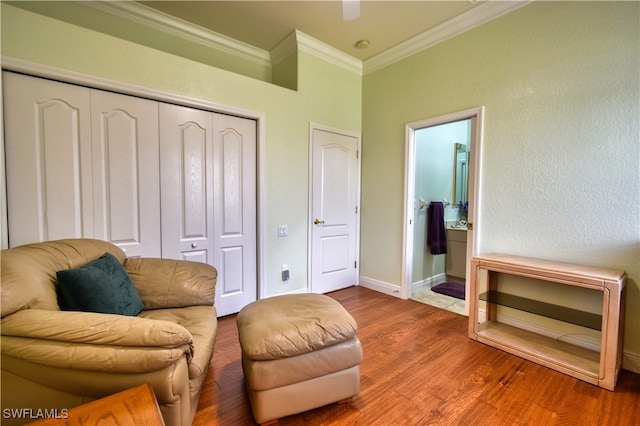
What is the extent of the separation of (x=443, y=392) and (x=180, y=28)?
3.84m

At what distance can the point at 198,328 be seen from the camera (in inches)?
59.9

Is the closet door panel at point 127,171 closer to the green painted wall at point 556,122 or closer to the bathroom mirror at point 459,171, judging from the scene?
the green painted wall at point 556,122

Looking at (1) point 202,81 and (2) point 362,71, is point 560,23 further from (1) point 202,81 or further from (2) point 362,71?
(1) point 202,81

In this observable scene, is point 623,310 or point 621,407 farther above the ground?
point 623,310

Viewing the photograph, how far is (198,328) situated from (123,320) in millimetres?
506

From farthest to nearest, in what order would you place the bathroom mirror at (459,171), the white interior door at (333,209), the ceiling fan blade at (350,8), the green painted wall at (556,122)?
1. the bathroom mirror at (459,171)
2. the white interior door at (333,209)
3. the green painted wall at (556,122)
4. the ceiling fan blade at (350,8)

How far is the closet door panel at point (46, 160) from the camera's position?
1770 millimetres

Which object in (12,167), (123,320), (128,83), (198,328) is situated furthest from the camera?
(128,83)

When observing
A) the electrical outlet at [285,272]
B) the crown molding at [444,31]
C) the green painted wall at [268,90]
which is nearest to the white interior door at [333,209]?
the green painted wall at [268,90]

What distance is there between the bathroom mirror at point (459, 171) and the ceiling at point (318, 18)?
1.81 metres

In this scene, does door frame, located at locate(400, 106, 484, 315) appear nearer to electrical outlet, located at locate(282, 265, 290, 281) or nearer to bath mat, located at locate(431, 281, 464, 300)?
bath mat, located at locate(431, 281, 464, 300)

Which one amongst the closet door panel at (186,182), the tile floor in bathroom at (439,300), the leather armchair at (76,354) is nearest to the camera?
the leather armchair at (76,354)

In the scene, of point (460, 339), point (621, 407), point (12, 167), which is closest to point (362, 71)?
point (460, 339)
